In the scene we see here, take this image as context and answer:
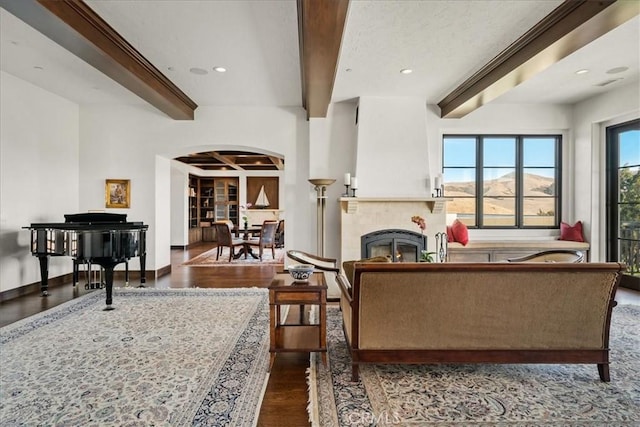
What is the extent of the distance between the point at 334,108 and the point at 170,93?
96.5 inches

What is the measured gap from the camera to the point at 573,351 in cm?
229

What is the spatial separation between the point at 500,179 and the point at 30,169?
7.25 m

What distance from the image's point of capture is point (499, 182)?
603 centimetres

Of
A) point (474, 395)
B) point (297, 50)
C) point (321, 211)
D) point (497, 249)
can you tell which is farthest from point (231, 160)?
point (474, 395)

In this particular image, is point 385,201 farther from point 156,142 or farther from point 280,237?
point 280,237

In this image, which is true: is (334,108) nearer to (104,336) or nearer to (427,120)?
(427,120)

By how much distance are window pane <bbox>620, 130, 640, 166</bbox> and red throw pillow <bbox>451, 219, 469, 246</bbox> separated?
8.08 ft

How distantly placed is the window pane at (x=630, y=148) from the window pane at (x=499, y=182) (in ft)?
4.76

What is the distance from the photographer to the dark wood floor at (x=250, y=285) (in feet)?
6.56

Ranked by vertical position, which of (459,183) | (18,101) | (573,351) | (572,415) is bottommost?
(572,415)

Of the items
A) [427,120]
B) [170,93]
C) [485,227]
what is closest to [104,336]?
[170,93]

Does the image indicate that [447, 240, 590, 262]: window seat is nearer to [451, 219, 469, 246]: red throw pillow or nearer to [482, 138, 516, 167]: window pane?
[451, 219, 469, 246]: red throw pillow

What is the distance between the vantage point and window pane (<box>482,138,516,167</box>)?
6027 millimetres

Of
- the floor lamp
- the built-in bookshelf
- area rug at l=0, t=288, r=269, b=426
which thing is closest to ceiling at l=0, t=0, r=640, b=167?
the floor lamp
